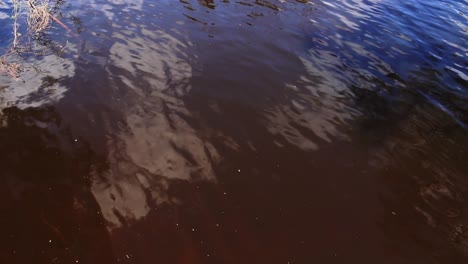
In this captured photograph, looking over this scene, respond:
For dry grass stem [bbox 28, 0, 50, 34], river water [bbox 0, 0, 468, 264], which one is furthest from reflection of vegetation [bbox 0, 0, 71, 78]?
river water [bbox 0, 0, 468, 264]

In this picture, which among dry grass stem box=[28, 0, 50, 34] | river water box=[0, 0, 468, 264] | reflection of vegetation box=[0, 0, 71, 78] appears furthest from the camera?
dry grass stem box=[28, 0, 50, 34]

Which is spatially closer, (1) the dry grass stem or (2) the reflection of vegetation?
(2) the reflection of vegetation

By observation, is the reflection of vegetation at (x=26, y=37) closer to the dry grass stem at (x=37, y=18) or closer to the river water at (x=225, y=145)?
the dry grass stem at (x=37, y=18)

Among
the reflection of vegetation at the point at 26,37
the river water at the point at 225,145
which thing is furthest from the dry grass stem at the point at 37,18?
the river water at the point at 225,145

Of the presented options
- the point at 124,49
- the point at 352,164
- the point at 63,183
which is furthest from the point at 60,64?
the point at 352,164

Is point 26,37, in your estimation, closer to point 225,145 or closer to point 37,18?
point 37,18

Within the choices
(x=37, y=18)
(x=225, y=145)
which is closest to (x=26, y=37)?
(x=37, y=18)

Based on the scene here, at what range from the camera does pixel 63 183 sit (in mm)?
4402

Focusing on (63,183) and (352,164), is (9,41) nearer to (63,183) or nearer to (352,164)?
(63,183)

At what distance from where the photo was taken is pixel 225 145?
524 centimetres

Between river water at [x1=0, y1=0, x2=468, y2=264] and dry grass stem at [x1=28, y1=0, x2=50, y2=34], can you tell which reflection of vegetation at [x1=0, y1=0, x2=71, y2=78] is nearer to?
dry grass stem at [x1=28, y1=0, x2=50, y2=34]

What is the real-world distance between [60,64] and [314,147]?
525 cm

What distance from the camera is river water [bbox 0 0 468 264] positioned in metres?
4.02

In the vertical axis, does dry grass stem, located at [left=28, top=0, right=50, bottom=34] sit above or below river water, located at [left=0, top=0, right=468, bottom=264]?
above
